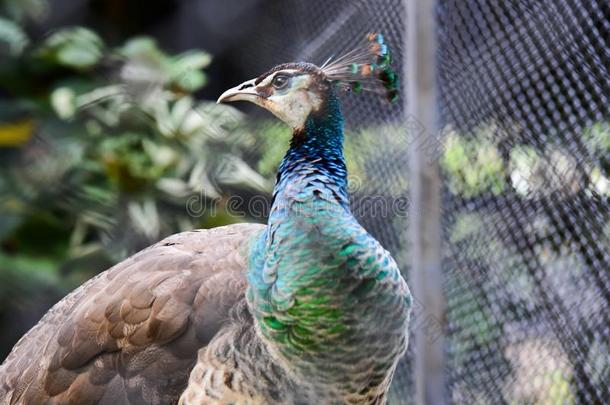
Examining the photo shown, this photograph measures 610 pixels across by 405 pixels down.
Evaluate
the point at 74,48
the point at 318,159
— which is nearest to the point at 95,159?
the point at 74,48

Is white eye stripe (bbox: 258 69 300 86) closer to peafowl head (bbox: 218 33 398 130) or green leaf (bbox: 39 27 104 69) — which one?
peafowl head (bbox: 218 33 398 130)

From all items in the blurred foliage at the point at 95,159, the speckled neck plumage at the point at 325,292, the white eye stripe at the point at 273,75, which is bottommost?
the speckled neck plumage at the point at 325,292

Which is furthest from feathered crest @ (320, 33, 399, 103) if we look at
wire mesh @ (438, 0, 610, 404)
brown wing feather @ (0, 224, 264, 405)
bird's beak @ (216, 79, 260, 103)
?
wire mesh @ (438, 0, 610, 404)

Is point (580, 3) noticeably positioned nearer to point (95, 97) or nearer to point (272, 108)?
point (272, 108)

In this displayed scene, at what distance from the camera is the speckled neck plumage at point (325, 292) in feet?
4.29

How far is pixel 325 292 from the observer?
1.31 metres

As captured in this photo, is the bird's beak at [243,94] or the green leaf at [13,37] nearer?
the bird's beak at [243,94]

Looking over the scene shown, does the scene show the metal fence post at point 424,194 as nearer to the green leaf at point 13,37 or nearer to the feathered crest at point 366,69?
the feathered crest at point 366,69

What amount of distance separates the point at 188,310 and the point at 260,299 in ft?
0.52

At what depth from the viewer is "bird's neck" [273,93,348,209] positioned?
1362mm

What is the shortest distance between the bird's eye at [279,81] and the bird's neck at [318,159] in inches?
3.1

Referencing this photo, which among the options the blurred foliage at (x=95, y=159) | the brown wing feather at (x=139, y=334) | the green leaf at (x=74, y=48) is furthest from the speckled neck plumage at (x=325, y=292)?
the green leaf at (x=74, y=48)

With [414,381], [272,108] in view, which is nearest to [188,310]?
[272,108]

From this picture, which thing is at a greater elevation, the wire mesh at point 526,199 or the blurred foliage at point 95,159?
the blurred foliage at point 95,159
